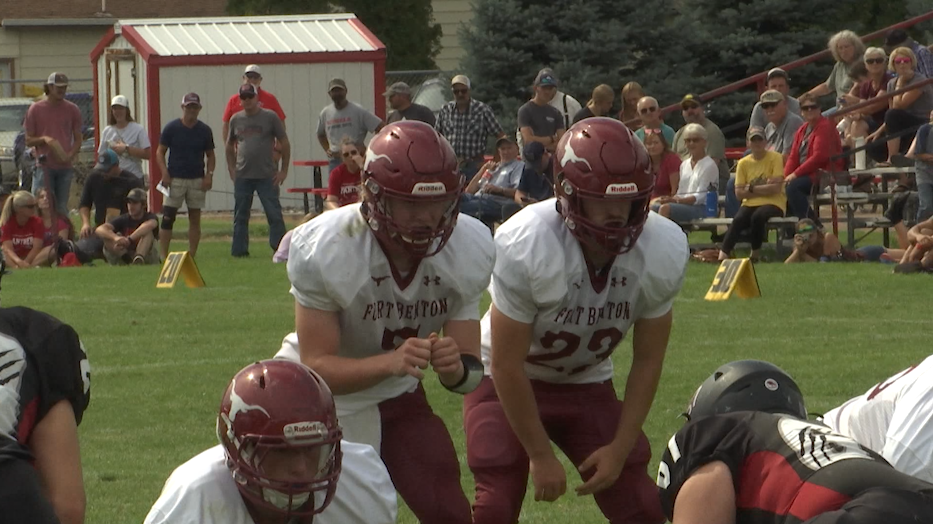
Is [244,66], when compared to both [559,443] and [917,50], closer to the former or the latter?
[917,50]

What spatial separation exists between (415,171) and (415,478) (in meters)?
0.94

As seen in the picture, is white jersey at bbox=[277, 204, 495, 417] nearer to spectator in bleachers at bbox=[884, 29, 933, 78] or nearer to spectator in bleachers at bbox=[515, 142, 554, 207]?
spectator in bleachers at bbox=[515, 142, 554, 207]

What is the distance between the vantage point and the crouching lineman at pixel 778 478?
325 centimetres

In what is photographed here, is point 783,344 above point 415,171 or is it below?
below

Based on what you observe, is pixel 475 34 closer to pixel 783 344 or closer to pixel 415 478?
A: pixel 783 344

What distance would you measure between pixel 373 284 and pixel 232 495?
1178mm

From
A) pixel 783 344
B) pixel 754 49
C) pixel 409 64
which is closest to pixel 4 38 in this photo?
pixel 409 64

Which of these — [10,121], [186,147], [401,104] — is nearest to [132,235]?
[186,147]

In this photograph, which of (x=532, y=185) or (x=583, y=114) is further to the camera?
(x=583, y=114)

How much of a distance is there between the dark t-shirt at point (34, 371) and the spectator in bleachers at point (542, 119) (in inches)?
475

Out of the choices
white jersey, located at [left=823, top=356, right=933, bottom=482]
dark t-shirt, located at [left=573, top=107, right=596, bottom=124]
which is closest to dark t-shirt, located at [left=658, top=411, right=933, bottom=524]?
white jersey, located at [left=823, top=356, right=933, bottom=482]

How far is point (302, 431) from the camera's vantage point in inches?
136

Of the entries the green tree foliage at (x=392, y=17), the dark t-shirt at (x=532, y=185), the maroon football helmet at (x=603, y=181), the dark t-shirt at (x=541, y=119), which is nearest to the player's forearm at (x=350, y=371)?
the maroon football helmet at (x=603, y=181)

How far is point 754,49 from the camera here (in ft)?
72.0
